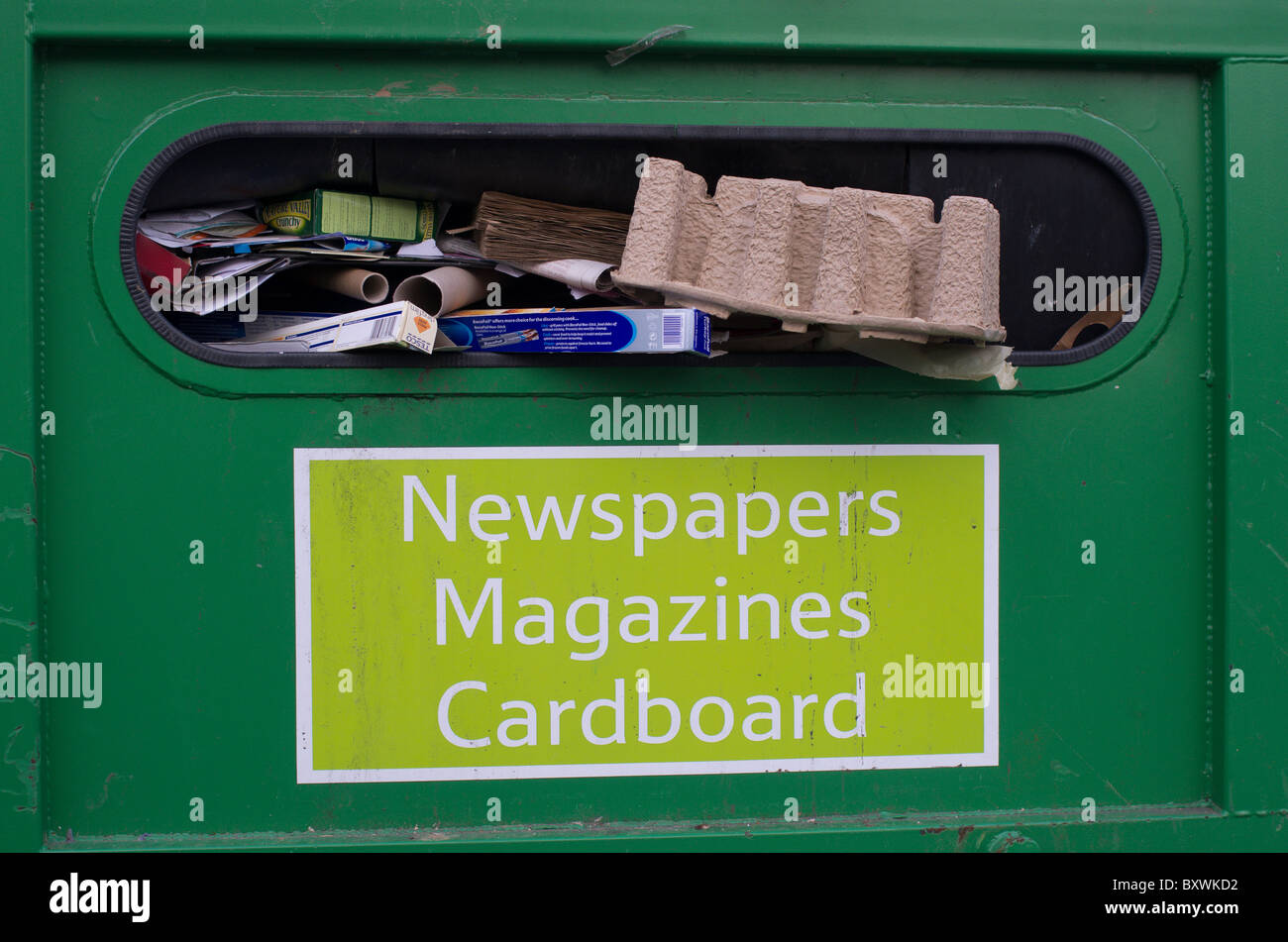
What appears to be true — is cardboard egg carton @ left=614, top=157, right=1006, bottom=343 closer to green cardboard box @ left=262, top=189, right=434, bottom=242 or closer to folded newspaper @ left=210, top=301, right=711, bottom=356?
folded newspaper @ left=210, top=301, right=711, bottom=356

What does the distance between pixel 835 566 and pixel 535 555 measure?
581 millimetres

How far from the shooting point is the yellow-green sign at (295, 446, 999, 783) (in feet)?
5.72

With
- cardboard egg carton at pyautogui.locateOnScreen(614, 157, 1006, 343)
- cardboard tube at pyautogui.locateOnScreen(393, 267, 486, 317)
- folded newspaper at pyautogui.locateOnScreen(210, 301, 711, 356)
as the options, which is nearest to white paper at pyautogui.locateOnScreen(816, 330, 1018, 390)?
cardboard egg carton at pyautogui.locateOnScreen(614, 157, 1006, 343)

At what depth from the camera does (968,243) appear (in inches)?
65.8

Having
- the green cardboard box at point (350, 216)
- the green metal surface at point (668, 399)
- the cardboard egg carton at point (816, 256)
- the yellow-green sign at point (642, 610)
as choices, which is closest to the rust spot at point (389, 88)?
the green metal surface at point (668, 399)

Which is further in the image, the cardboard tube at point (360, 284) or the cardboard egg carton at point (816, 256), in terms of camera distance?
the cardboard tube at point (360, 284)

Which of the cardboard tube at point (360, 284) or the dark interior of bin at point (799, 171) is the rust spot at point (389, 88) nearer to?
the dark interior of bin at point (799, 171)

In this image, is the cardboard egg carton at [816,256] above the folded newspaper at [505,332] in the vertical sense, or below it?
above

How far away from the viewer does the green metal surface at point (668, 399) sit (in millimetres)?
1688

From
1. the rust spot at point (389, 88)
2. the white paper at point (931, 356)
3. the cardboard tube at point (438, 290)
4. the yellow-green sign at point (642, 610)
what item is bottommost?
the yellow-green sign at point (642, 610)

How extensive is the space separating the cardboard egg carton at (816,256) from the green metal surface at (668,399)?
16 cm

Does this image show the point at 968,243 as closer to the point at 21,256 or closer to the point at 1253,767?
the point at 1253,767

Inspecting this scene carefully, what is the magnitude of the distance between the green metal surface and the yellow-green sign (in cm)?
5

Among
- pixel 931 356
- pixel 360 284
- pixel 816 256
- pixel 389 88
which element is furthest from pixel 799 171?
pixel 360 284
